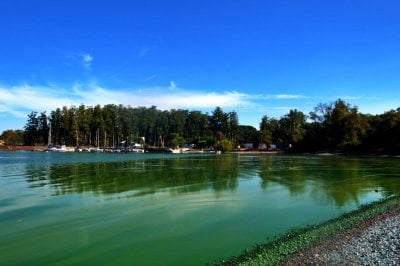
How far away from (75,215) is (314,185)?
2211 centimetres

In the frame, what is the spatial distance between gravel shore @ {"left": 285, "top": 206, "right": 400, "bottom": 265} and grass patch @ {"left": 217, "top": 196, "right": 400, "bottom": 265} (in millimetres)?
442

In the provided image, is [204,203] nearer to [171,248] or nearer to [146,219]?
[146,219]

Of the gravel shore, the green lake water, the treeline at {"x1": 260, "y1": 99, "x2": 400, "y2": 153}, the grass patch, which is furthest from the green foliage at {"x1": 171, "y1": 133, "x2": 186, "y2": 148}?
the gravel shore

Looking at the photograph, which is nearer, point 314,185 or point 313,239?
point 313,239

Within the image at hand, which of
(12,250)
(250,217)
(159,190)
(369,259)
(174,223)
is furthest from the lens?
(159,190)

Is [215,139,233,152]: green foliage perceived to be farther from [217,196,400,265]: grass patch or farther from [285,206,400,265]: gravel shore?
[285,206,400,265]: gravel shore

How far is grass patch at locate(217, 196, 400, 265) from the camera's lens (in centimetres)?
1329

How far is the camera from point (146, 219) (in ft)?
68.6

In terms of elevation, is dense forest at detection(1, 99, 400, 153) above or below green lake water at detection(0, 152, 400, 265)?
above

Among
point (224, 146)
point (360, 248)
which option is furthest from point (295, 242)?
point (224, 146)

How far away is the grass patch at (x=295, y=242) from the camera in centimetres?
1329

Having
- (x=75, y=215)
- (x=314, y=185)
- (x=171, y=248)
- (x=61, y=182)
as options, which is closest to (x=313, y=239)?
(x=171, y=248)

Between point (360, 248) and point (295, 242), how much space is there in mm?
2243

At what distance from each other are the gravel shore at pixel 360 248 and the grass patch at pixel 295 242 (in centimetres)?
44
